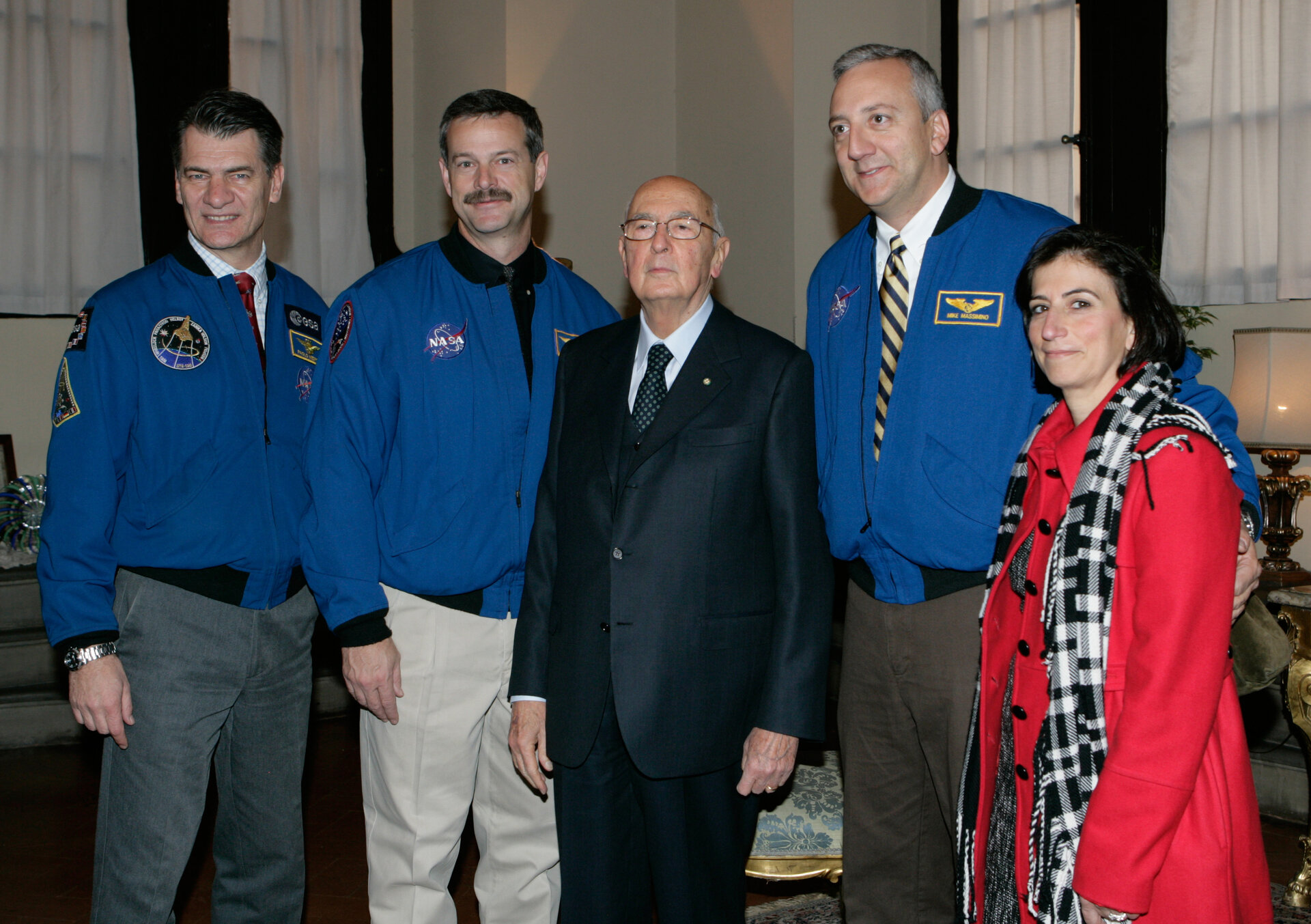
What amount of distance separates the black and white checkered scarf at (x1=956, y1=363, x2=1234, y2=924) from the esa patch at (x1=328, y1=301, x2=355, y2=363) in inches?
58.5

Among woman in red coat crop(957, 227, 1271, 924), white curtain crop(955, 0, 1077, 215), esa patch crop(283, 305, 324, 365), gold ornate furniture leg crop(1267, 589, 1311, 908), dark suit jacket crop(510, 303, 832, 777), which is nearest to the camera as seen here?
woman in red coat crop(957, 227, 1271, 924)

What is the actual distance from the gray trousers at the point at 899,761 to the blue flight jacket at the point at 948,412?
0.28 feet

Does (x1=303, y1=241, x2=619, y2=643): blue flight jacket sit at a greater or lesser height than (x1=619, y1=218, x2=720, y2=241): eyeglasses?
lesser

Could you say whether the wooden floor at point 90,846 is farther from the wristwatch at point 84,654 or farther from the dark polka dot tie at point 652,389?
the dark polka dot tie at point 652,389

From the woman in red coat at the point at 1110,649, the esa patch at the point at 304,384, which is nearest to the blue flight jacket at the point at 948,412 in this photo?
the woman in red coat at the point at 1110,649

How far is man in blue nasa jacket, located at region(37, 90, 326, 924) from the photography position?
6.89ft

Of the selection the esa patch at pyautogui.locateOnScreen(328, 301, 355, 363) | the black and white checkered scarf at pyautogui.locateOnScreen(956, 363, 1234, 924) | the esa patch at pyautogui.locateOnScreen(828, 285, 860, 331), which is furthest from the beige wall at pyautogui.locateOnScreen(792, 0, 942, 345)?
the black and white checkered scarf at pyautogui.locateOnScreen(956, 363, 1234, 924)

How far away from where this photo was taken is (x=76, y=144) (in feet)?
17.7

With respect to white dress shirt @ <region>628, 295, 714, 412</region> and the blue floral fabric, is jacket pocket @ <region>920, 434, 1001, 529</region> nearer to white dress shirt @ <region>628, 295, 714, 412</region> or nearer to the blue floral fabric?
white dress shirt @ <region>628, 295, 714, 412</region>

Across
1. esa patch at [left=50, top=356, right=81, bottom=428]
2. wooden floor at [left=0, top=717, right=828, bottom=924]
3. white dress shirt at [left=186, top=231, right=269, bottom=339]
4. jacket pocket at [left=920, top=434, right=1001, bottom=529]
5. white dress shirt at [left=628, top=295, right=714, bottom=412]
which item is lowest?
wooden floor at [left=0, top=717, right=828, bottom=924]

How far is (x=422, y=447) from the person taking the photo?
7.41 feet

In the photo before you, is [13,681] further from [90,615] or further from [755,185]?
[755,185]

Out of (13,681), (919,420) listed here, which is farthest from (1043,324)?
(13,681)

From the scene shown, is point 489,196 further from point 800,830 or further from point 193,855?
point 193,855
